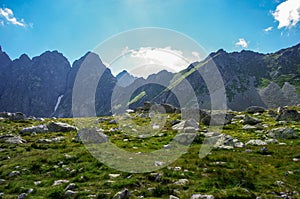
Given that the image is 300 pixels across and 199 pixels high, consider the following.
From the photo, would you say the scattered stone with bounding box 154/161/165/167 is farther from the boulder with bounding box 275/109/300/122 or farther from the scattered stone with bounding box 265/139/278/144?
the boulder with bounding box 275/109/300/122

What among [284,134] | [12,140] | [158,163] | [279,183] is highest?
[12,140]

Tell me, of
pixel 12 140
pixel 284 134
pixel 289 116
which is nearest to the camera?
pixel 284 134

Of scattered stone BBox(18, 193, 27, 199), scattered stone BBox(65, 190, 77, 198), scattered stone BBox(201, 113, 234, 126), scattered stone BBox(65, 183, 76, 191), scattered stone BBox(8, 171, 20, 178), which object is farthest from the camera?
scattered stone BBox(201, 113, 234, 126)

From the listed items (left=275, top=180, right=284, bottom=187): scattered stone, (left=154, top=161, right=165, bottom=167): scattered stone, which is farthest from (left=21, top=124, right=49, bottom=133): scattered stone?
(left=275, top=180, right=284, bottom=187): scattered stone

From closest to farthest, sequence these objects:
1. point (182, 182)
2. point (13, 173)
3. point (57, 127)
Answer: point (182, 182) → point (13, 173) → point (57, 127)

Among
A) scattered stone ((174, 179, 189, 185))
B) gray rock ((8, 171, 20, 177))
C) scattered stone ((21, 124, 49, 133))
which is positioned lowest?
scattered stone ((174, 179, 189, 185))

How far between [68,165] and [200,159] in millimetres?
9387

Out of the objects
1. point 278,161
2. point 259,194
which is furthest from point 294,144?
point 259,194

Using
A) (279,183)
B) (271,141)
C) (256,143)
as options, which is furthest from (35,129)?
Answer: (279,183)

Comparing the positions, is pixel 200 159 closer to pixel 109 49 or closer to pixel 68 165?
pixel 68 165

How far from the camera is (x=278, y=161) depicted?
58.6 feet

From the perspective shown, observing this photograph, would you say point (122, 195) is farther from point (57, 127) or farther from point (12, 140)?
point (57, 127)

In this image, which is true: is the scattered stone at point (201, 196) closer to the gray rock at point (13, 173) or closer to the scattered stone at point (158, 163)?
the scattered stone at point (158, 163)

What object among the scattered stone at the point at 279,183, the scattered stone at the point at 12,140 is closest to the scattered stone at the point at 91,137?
the scattered stone at the point at 12,140
